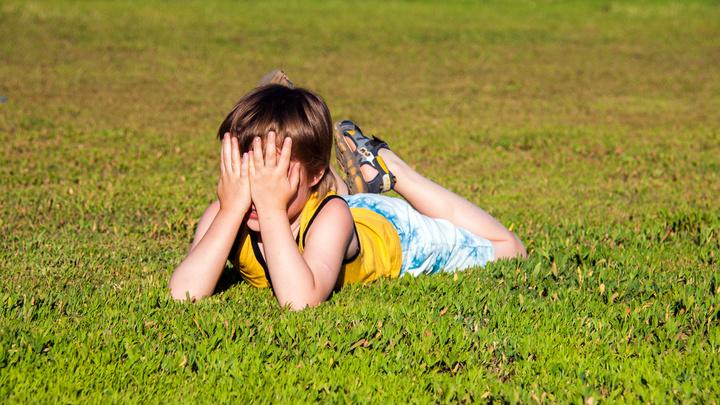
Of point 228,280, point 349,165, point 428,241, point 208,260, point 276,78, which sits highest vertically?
point 276,78

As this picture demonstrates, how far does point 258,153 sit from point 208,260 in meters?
0.65

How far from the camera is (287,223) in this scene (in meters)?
3.13

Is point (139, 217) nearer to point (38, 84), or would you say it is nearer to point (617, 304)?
point (617, 304)

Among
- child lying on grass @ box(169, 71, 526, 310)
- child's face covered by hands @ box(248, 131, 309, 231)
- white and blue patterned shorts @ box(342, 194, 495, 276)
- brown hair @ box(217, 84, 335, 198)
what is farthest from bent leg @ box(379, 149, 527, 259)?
child's face covered by hands @ box(248, 131, 309, 231)

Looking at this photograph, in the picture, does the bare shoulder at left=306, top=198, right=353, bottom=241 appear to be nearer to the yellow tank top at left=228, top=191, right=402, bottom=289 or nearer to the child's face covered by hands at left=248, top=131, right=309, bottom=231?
the yellow tank top at left=228, top=191, right=402, bottom=289

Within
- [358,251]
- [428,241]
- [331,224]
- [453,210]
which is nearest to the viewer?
[331,224]

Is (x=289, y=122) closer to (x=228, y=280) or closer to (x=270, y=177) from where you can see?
(x=270, y=177)

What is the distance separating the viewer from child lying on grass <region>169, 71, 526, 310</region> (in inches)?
122

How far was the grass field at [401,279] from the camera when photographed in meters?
2.66

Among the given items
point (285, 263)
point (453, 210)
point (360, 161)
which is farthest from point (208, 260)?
point (453, 210)

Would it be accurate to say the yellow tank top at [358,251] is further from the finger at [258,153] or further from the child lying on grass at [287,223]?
the finger at [258,153]

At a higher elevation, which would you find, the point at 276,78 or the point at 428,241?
the point at 276,78

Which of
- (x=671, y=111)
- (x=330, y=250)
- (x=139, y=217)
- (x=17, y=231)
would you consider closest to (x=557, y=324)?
(x=330, y=250)

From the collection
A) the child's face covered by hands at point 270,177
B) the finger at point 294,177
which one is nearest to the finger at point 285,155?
the child's face covered by hands at point 270,177
